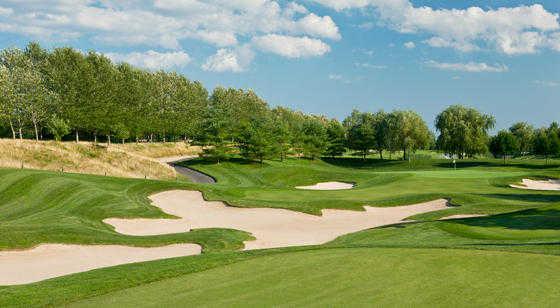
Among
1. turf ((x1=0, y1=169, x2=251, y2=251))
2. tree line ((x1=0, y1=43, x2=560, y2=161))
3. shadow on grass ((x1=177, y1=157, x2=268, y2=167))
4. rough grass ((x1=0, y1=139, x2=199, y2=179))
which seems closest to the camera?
turf ((x1=0, y1=169, x2=251, y2=251))

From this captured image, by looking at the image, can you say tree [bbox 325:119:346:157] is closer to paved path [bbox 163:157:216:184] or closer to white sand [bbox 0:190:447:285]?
paved path [bbox 163:157:216:184]

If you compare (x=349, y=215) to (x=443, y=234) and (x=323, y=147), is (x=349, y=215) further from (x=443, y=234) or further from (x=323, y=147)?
(x=323, y=147)

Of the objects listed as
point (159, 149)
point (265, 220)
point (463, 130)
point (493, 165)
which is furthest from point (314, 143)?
point (265, 220)

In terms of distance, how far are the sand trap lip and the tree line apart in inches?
1093

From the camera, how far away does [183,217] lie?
1259 inches

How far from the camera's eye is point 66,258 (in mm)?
19719

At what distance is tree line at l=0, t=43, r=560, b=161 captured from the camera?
6838 cm

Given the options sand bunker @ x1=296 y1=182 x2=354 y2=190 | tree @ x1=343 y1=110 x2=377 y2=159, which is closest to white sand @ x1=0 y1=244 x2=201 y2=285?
sand bunker @ x1=296 y1=182 x2=354 y2=190

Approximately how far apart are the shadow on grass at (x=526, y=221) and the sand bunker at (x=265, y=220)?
291 inches

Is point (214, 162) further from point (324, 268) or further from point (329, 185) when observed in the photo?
point (324, 268)

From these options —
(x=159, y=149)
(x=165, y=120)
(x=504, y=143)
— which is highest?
(x=165, y=120)

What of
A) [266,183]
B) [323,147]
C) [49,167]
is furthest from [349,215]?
[323,147]

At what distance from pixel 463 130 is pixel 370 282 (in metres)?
85.8

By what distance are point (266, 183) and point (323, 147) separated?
41983 millimetres
